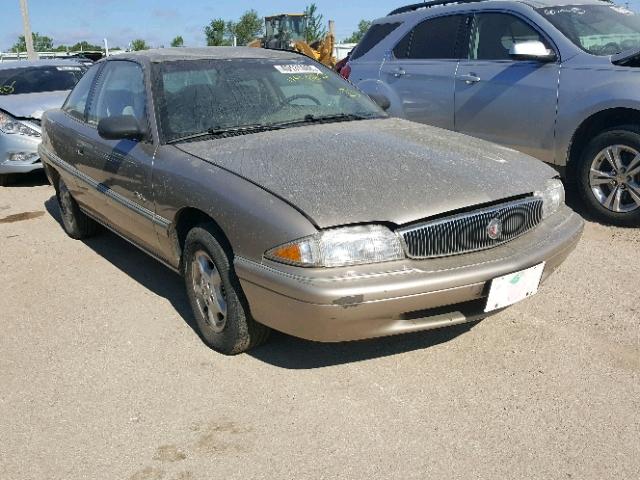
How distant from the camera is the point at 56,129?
516 cm

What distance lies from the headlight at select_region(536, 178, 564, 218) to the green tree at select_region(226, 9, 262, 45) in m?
59.4

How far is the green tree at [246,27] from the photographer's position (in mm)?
60062

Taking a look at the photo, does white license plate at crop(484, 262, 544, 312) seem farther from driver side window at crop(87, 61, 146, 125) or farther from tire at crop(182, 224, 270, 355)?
driver side window at crop(87, 61, 146, 125)

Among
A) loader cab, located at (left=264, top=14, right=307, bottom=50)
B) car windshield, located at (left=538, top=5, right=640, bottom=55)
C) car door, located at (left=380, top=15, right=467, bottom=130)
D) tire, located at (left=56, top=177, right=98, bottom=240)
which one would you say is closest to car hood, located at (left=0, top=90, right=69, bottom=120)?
tire, located at (left=56, top=177, right=98, bottom=240)

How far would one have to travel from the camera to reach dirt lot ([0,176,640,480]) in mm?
2461

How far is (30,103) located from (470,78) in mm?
5370

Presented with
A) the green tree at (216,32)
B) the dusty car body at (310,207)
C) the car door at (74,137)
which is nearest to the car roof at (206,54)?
the dusty car body at (310,207)

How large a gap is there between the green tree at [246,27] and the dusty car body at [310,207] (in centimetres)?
5861

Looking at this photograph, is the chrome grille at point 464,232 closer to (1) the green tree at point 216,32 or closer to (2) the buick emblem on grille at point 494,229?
(2) the buick emblem on grille at point 494,229

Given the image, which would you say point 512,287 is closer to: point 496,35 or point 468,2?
point 496,35

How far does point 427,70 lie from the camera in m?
6.29

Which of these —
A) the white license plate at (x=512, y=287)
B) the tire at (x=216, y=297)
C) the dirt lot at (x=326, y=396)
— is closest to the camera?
the dirt lot at (x=326, y=396)

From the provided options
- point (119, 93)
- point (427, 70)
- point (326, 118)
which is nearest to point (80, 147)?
point (119, 93)

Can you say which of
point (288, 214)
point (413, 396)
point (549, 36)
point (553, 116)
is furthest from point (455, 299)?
point (549, 36)
